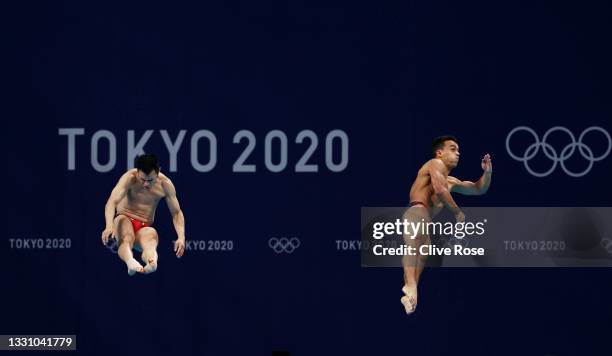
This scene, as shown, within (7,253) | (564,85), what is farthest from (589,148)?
(7,253)

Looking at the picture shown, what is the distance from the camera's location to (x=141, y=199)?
1281 cm

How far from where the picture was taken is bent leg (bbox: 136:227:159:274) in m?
12.8

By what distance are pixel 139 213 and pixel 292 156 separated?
1.78 metres

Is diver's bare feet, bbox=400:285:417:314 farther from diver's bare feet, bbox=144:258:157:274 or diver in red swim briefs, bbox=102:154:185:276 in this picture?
diver's bare feet, bbox=144:258:157:274

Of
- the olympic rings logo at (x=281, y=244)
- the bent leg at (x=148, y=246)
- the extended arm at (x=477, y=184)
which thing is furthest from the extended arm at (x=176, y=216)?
the extended arm at (x=477, y=184)

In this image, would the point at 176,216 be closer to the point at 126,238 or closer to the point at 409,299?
the point at 126,238

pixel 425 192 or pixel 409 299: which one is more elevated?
pixel 425 192

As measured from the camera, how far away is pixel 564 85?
510 inches

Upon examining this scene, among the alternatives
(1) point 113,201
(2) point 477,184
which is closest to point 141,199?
(1) point 113,201

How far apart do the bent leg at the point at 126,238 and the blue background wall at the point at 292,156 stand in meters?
0.11

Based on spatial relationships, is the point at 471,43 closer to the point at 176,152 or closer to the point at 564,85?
the point at 564,85

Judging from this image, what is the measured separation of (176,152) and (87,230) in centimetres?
129

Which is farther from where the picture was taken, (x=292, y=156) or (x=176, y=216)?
(x=292, y=156)

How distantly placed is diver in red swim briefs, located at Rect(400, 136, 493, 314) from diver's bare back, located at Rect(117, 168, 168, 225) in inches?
107
